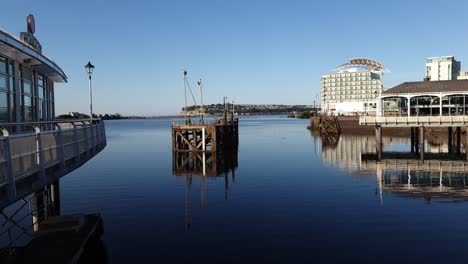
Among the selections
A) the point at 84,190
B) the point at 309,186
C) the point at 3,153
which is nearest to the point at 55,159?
the point at 3,153

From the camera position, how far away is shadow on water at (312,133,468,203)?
1000 inches

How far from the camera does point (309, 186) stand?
2802 centimetres

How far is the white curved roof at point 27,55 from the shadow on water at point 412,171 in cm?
1982

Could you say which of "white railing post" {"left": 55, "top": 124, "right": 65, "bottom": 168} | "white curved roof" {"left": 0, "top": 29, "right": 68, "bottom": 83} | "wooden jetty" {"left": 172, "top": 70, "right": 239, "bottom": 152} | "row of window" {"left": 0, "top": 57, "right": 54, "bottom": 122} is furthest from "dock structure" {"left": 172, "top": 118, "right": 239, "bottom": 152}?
"white railing post" {"left": 55, "top": 124, "right": 65, "bottom": 168}

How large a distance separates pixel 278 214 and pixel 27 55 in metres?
13.6

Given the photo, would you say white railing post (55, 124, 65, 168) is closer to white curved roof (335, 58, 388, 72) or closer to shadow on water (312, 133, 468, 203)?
shadow on water (312, 133, 468, 203)

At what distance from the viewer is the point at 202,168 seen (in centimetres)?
3762

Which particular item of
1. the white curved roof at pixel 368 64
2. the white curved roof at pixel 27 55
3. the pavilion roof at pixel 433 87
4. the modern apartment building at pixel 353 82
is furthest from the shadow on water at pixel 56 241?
the white curved roof at pixel 368 64

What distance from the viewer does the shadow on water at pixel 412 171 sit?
1000 inches

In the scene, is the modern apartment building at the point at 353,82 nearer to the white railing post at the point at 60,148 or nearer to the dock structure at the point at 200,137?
the dock structure at the point at 200,137

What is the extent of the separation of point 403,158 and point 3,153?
40.8m

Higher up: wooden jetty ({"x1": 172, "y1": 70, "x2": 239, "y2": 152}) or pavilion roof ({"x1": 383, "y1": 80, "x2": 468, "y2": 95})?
pavilion roof ({"x1": 383, "y1": 80, "x2": 468, "y2": 95})

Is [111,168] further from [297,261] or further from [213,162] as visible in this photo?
[297,261]

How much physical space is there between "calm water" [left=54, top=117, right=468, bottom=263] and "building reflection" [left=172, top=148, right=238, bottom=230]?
9.5 inches
